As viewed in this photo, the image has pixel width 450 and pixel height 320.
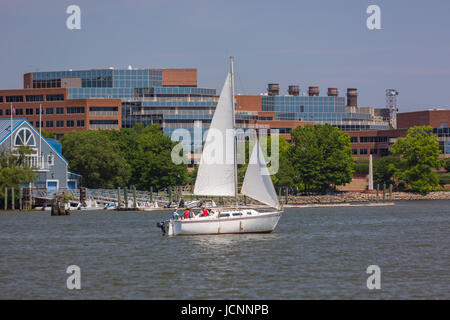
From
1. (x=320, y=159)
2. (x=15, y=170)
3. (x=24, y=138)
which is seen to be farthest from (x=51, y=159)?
(x=320, y=159)

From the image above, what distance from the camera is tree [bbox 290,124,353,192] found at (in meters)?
175

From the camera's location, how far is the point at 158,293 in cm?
4400

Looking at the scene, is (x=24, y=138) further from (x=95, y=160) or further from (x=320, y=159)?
(x=320, y=159)

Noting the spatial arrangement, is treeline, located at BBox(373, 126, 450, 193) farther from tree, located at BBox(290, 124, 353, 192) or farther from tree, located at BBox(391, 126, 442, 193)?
tree, located at BBox(290, 124, 353, 192)

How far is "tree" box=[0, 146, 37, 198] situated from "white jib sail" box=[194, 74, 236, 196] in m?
53.3

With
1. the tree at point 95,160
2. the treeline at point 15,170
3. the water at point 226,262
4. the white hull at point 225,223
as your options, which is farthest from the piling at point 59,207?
the white hull at point 225,223

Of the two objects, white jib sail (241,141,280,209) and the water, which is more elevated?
white jib sail (241,141,280,209)

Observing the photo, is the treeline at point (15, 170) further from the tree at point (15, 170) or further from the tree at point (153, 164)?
the tree at point (153, 164)

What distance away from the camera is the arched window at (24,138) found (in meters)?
128

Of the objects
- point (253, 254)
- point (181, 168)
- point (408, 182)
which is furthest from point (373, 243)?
point (408, 182)

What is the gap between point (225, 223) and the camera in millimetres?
71625

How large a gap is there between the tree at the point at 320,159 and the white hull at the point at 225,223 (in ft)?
327

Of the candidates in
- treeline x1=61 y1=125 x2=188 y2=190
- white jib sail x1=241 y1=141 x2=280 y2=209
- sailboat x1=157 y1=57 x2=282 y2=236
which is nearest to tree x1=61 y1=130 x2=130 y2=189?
treeline x1=61 y1=125 x2=188 y2=190
